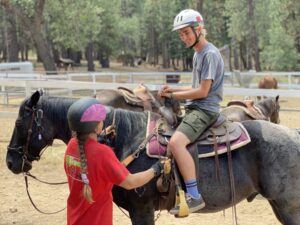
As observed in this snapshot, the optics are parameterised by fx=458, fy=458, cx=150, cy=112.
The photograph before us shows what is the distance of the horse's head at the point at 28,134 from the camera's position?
170 inches

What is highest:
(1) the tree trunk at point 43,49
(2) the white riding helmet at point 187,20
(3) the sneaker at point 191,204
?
(1) the tree trunk at point 43,49

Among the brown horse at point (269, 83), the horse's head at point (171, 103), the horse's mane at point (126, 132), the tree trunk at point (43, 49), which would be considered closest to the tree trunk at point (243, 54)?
the tree trunk at point (43, 49)

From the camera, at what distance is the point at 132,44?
75.3 metres

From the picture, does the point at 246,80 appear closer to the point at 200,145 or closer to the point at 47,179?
the point at 47,179

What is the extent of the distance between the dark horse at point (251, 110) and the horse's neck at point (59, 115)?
9.46ft

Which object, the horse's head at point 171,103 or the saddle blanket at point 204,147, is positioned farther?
the horse's head at point 171,103

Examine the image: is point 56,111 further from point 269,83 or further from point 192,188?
point 269,83

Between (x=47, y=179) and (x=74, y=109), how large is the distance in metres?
5.59

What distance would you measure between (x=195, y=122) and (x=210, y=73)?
436mm

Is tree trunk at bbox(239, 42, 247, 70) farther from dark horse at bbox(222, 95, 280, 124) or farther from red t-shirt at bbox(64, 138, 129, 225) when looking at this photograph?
red t-shirt at bbox(64, 138, 129, 225)

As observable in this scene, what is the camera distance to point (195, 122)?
392cm

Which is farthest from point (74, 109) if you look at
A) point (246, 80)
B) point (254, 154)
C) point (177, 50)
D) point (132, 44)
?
point (132, 44)

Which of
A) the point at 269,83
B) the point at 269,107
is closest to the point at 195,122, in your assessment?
the point at 269,107

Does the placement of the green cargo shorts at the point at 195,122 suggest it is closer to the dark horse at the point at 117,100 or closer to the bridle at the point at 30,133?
the bridle at the point at 30,133
